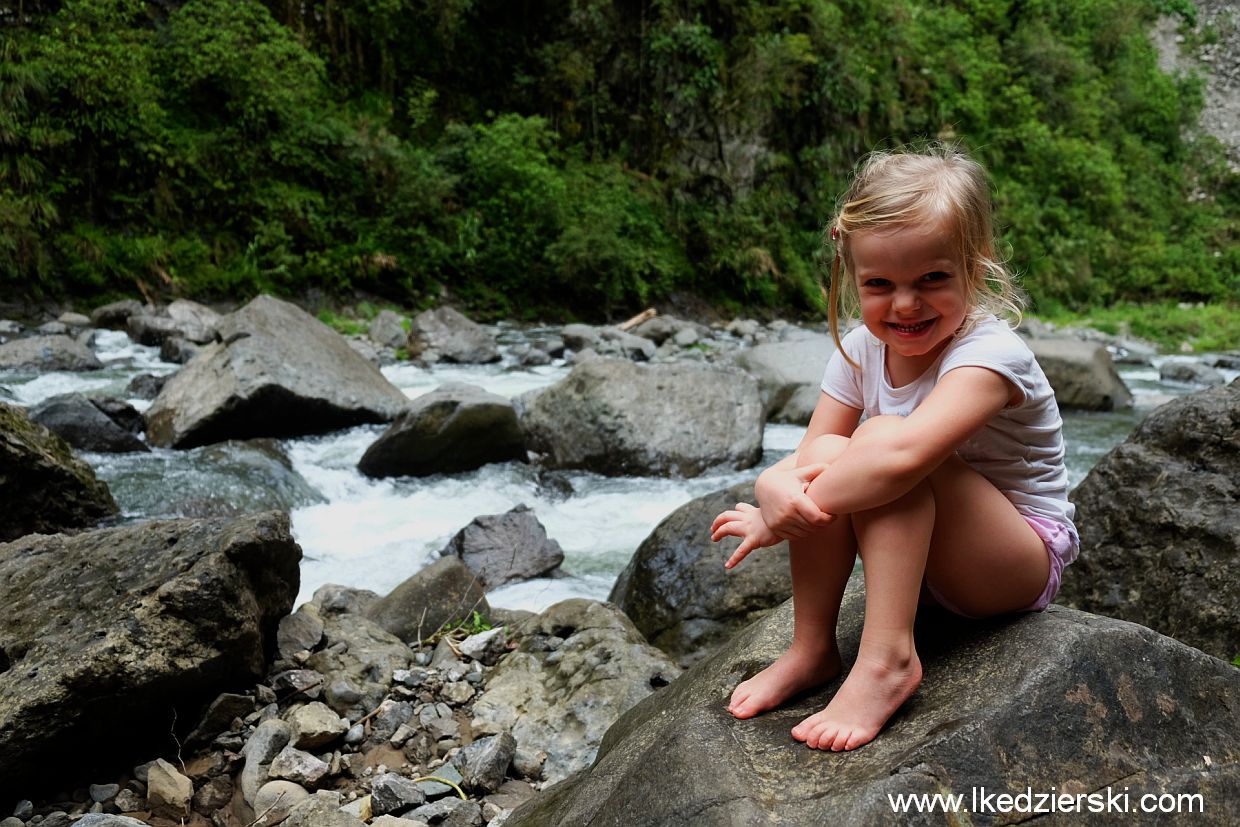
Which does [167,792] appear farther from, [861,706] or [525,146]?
[525,146]

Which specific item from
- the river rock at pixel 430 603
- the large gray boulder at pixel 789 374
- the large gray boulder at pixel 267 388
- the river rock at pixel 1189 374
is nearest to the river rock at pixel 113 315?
Answer: the large gray boulder at pixel 267 388

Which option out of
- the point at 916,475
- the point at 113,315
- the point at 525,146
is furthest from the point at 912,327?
the point at 525,146

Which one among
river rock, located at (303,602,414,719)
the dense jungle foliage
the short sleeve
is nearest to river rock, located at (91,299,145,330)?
the dense jungle foliage

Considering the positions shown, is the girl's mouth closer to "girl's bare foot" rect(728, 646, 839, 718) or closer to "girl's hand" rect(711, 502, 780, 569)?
"girl's hand" rect(711, 502, 780, 569)

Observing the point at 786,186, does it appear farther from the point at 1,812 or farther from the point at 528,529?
the point at 1,812

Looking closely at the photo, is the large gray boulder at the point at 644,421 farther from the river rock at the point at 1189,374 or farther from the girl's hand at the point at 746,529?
the river rock at the point at 1189,374

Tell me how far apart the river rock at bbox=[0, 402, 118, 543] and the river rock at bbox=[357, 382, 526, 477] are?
1.74 metres

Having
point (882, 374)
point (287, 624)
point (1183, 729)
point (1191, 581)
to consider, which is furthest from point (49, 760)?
point (1191, 581)

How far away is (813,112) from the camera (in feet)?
55.7

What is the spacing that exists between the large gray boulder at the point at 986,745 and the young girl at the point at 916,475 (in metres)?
0.07

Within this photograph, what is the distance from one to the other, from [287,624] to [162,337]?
714 centimetres

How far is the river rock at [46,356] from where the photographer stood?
7906 mm

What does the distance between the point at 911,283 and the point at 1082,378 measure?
25.5 feet

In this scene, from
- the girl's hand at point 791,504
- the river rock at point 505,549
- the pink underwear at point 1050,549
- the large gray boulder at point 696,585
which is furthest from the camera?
the river rock at point 505,549
